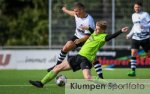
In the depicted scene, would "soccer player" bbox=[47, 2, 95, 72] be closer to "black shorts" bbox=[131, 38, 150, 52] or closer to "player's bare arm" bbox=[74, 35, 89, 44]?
"player's bare arm" bbox=[74, 35, 89, 44]

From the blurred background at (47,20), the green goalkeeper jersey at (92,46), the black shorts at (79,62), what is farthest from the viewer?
the blurred background at (47,20)

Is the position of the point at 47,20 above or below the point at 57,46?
below

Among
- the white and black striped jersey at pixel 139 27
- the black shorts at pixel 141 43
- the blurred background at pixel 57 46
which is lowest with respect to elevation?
the blurred background at pixel 57 46

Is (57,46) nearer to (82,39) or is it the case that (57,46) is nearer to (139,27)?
(139,27)

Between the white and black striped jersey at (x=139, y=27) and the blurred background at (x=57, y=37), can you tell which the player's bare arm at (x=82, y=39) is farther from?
the blurred background at (x=57, y=37)

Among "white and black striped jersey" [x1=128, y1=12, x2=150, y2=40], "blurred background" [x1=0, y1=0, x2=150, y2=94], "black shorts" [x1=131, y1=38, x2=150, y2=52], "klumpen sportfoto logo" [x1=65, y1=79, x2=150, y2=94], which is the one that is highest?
"white and black striped jersey" [x1=128, y1=12, x2=150, y2=40]

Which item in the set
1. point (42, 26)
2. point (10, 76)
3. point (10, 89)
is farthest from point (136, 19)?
point (42, 26)

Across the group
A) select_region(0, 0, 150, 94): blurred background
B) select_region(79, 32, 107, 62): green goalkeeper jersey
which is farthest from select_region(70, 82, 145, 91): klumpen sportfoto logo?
select_region(0, 0, 150, 94): blurred background

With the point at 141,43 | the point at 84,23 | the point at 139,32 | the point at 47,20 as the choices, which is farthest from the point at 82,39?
the point at 47,20

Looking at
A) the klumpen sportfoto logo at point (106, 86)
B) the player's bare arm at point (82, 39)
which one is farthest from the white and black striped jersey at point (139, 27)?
the klumpen sportfoto logo at point (106, 86)

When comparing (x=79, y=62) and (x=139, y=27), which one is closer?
(x=79, y=62)

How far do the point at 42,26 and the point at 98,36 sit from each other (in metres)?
20.8

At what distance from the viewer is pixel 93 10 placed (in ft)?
92.3

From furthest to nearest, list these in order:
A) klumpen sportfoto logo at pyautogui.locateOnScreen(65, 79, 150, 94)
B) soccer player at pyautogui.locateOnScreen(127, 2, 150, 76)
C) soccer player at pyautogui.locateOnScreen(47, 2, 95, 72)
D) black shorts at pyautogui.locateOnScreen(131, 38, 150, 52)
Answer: black shorts at pyautogui.locateOnScreen(131, 38, 150, 52) → soccer player at pyautogui.locateOnScreen(127, 2, 150, 76) → soccer player at pyautogui.locateOnScreen(47, 2, 95, 72) → klumpen sportfoto logo at pyautogui.locateOnScreen(65, 79, 150, 94)
